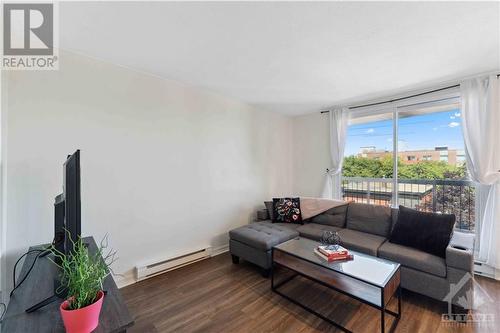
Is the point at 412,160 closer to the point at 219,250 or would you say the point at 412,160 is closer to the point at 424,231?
the point at 424,231

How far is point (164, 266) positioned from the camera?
259cm

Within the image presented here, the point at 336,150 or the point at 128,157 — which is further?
the point at 336,150

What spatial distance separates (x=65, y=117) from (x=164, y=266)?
6.31ft

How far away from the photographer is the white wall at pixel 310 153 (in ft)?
13.6

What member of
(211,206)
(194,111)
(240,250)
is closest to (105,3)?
(194,111)

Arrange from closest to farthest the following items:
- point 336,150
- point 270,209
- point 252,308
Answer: point 252,308, point 270,209, point 336,150

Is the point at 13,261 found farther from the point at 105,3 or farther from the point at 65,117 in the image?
the point at 105,3

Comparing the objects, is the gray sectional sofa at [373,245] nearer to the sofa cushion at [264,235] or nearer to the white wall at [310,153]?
the sofa cushion at [264,235]

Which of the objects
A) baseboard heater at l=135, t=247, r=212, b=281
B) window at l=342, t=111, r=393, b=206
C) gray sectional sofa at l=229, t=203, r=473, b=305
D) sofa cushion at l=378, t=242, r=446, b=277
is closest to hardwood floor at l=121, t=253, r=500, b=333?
baseboard heater at l=135, t=247, r=212, b=281

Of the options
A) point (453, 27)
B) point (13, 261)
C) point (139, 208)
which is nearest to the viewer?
point (453, 27)

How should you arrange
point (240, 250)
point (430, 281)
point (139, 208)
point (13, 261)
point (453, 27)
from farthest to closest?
point (240, 250) < point (139, 208) < point (430, 281) < point (13, 261) < point (453, 27)

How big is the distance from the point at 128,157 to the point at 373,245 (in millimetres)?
2941

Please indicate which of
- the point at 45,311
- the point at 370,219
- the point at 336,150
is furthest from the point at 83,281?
the point at 336,150

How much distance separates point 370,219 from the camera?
285 cm
